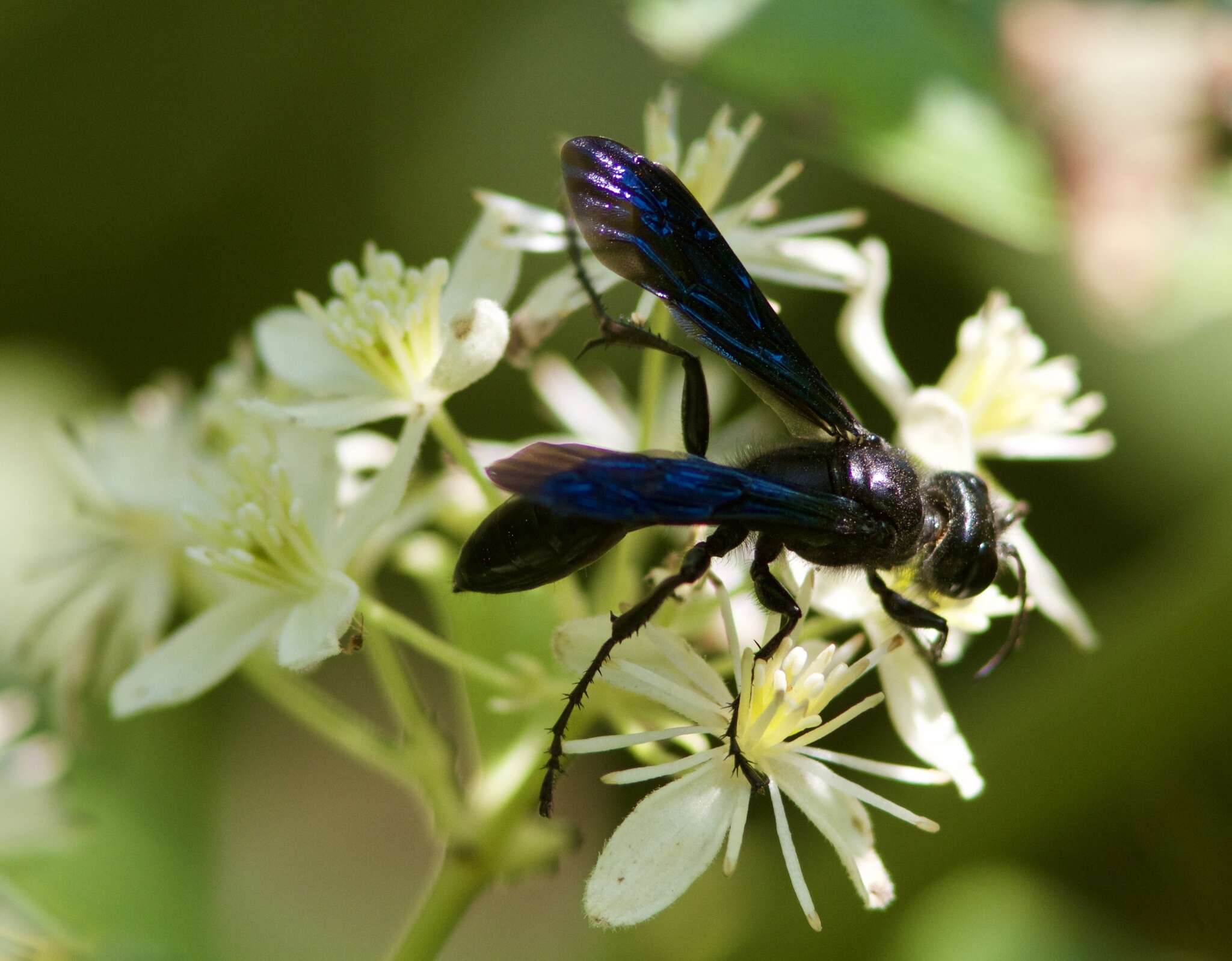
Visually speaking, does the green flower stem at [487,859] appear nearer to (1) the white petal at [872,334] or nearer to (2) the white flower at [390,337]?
(2) the white flower at [390,337]

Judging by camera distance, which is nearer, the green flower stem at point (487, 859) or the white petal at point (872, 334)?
the green flower stem at point (487, 859)

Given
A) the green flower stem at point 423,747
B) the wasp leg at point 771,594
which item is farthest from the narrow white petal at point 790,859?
the green flower stem at point 423,747

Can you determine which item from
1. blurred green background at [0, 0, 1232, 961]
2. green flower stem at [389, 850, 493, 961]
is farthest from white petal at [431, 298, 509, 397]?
blurred green background at [0, 0, 1232, 961]

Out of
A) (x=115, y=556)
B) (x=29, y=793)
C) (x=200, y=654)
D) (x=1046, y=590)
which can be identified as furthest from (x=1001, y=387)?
(x=29, y=793)

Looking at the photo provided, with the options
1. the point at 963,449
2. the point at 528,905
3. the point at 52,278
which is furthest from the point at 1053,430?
the point at 52,278

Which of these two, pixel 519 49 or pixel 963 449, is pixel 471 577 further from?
pixel 519 49

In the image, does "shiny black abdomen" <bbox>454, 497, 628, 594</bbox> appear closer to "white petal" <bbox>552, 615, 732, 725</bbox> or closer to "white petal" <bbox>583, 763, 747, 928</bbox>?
"white petal" <bbox>552, 615, 732, 725</bbox>
